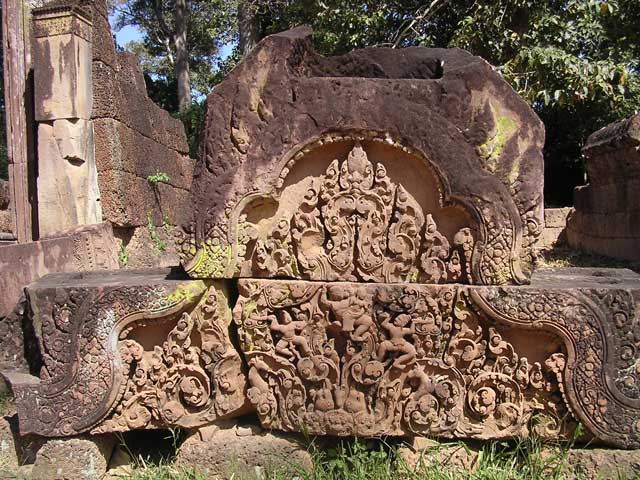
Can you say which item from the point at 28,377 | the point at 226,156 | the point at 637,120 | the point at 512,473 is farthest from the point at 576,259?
the point at 28,377

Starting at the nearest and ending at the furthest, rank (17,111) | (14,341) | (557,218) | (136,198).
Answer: (14,341) → (17,111) → (136,198) → (557,218)

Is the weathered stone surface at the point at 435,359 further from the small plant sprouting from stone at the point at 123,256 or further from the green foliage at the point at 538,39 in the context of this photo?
the green foliage at the point at 538,39

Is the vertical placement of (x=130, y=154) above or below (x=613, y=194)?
above

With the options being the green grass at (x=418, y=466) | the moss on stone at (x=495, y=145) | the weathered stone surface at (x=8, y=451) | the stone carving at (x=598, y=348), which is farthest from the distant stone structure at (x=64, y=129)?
the stone carving at (x=598, y=348)

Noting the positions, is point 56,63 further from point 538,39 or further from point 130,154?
point 538,39

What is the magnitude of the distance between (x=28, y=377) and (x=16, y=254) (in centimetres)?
208

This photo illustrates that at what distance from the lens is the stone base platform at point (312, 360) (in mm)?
2760

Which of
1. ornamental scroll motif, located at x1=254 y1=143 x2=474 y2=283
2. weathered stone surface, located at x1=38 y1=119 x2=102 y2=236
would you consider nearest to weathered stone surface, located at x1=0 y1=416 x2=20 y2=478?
ornamental scroll motif, located at x1=254 y1=143 x2=474 y2=283

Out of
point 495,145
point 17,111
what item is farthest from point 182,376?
point 17,111

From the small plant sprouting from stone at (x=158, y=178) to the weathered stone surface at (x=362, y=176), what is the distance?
630 centimetres

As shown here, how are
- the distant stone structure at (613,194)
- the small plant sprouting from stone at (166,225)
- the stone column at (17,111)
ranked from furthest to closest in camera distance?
the small plant sprouting from stone at (166,225) < the distant stone structure at (613,194) < the stone column at (17,111)

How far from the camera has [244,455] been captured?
285cm

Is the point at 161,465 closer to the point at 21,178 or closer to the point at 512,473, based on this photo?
the point at 512,473

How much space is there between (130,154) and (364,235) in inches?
236
